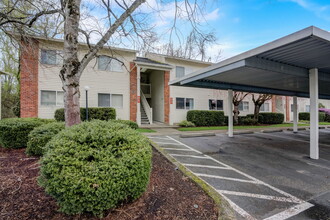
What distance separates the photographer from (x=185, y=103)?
14812 mm

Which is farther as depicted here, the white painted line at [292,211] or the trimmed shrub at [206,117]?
the trimmed shrub at [206,117]

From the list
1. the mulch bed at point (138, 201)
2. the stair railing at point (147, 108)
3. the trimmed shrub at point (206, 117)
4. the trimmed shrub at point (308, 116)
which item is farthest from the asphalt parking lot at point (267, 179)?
the trimmed shrub at point (308, 116)

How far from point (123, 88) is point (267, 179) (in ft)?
36.5

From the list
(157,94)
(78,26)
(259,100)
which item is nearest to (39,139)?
(78,26)

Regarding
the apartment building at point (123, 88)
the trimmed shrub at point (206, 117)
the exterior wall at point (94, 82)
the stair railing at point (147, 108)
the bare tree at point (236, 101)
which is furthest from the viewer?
the bare tree at point (236, 101)

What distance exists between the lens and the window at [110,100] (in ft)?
40.0

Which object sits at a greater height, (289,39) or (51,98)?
(289,39)

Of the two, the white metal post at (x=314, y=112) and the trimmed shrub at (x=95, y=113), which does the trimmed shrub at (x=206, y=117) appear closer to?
the trimmed shrub at (x=95, y=113)

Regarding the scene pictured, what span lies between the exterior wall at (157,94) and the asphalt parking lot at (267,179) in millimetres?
8764

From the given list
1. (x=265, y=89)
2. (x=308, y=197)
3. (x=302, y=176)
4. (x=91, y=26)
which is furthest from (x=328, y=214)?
(x=265, y=89)

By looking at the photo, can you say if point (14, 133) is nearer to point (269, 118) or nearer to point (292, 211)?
point (292, 211)

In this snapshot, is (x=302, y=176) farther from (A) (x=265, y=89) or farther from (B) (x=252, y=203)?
(A) (x=265, y=89)

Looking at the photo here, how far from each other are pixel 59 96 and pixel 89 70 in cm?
274

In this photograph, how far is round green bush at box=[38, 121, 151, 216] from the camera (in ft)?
6.29
